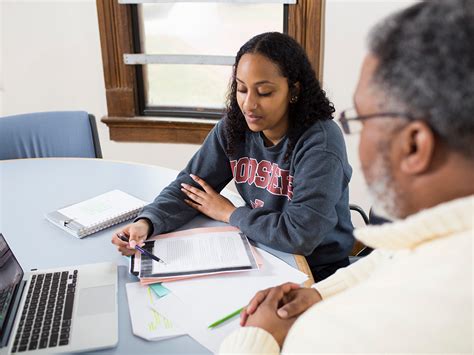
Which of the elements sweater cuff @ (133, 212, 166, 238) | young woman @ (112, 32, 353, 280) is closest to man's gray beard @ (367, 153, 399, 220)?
young woman @ (112, 32, 353, 280)

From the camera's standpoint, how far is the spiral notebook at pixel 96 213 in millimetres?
1356

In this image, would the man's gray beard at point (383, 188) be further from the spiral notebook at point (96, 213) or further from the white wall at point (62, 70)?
the white wall at point (62, 70)

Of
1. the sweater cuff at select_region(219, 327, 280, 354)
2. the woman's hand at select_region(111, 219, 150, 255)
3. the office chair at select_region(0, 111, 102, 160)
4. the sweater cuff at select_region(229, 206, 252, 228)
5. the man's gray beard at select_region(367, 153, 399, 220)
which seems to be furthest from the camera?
the office chair at select_region(0, 111, 102, 160)

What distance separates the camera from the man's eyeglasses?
2.02 ft

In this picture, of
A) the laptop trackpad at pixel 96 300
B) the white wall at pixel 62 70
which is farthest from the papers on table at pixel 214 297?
the white wall at pixel 62 70

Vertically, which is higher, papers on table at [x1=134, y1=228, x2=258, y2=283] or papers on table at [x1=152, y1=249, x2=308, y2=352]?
papers on table at [x1=134, y1=228, x2=258, y2=283]

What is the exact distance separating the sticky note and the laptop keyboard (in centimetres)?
18

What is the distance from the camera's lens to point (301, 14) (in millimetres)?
2307

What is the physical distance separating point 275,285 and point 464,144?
616 millimetres

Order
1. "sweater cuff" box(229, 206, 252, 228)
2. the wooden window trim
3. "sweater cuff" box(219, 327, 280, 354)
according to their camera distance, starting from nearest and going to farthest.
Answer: "sweater cuff" box(219, 327, 280, 354) < "sweater cuff" box(229, 206, 252, 228) < the wooden window trim

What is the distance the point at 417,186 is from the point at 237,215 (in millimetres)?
742

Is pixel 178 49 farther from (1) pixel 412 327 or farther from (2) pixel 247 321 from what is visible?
(1) pixel 412 327

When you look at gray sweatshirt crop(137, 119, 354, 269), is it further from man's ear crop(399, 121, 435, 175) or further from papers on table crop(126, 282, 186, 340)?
man's ear crop(399, 121, 435, 175)

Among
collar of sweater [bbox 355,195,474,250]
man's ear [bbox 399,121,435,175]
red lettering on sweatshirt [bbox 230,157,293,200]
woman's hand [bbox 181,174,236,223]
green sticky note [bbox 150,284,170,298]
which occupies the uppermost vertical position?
man's ear [bbox 399,121,435,175]
